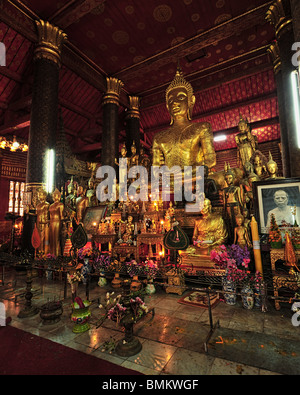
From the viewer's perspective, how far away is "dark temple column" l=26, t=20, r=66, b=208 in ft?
19.9

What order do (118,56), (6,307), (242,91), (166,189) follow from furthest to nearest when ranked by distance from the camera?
(242,91)
(118,56)
(166,189)
(6,307)

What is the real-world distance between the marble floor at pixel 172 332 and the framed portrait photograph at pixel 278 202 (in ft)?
4.91

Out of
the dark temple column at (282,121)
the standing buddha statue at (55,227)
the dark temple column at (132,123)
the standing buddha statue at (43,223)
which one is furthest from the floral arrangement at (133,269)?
the dark temple column at (132,123)

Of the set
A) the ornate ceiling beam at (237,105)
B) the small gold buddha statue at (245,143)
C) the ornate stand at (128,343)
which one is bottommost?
the ornate stand at (128,343)

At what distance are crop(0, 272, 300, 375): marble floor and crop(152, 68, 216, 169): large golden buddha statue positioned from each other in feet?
14.6

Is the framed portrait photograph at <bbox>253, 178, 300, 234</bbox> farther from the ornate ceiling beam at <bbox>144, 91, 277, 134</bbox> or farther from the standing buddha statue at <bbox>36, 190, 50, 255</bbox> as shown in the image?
the ornate ceiling beam at <bbox>144, 91, 277, 134</bbox>

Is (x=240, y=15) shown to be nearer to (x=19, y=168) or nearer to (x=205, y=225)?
(x=205, y=225)

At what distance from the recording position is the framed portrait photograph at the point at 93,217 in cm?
588

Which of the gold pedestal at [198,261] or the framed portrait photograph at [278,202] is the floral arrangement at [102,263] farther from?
the framed portrait photograph at [278,202]

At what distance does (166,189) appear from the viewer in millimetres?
6137

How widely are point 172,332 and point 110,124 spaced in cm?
869

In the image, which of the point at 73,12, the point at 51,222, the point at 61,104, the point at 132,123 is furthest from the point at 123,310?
the point at 61,104
